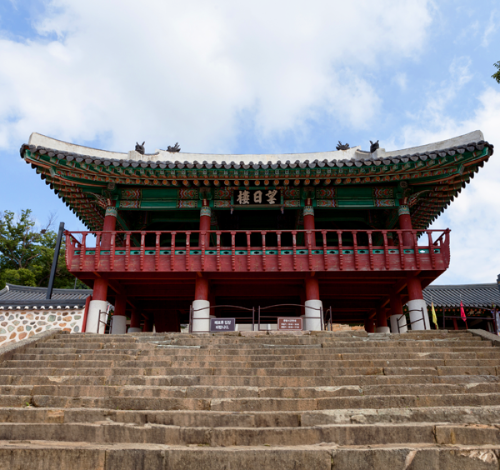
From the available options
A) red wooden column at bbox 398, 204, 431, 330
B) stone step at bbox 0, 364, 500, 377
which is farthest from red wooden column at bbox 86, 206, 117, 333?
red wooden column at bbox 398, 204, 431, 330

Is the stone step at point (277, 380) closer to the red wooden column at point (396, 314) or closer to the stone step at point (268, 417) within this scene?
the stone step at point (268, 417)

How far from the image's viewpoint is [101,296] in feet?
47.0

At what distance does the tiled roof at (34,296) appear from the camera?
13.9m

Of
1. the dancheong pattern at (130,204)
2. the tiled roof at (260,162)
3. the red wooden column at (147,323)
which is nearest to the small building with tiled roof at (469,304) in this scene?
the tiled roof at (260,162)

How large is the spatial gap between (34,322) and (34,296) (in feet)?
29.3

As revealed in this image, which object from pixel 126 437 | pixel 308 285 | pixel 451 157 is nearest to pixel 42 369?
pixel 126 437

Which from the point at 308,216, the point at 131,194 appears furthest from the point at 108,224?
the point at 308,216

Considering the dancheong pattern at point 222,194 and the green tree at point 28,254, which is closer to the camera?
the dancheong pattern at point 222,194

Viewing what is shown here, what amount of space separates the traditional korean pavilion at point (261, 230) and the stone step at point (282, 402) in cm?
658

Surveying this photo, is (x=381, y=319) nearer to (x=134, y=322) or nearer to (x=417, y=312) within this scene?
(x=417, y=312)

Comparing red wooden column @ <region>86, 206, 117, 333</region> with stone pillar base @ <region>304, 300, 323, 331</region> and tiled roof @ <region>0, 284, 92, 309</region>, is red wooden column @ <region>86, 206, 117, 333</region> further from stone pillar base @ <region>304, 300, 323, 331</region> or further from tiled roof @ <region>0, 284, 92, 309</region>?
stone pillar base @ <region>304, 300, 323, 331</region>

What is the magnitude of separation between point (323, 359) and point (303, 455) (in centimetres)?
385

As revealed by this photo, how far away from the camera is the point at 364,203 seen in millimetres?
15836

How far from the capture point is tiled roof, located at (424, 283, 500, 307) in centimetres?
2116
